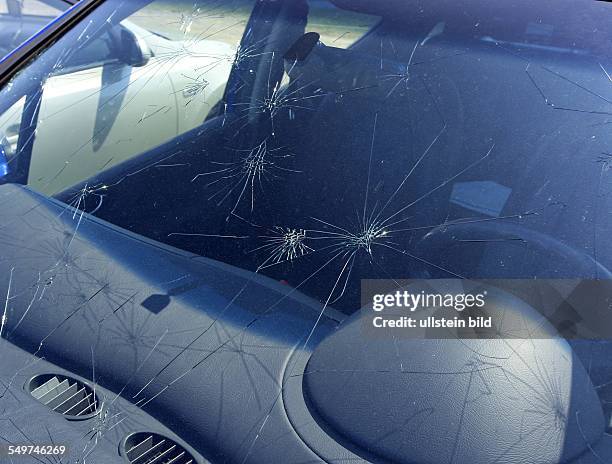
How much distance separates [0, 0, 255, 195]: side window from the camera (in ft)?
5.35

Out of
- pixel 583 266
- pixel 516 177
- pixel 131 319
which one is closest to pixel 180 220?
pixel 131 319

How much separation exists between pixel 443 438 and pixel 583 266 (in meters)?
→ 0.40

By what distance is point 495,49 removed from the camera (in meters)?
1.53

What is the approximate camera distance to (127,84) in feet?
5.73

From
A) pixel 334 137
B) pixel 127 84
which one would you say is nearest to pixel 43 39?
pixel 127 84

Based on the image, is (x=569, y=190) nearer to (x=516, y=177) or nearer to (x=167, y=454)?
(x=516, y=177)

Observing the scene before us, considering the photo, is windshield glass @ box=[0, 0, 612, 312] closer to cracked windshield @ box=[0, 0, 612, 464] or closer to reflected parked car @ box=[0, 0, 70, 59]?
cracked windshield @ box=[0, 0, 612, 464]

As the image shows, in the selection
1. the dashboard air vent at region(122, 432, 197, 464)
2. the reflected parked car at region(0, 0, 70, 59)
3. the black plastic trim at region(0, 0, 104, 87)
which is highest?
the black plastic trim at region(0, 0, 104, 87)
